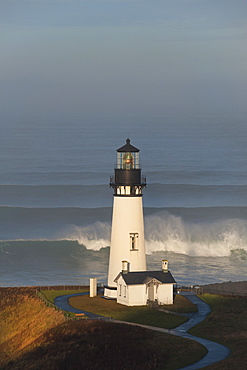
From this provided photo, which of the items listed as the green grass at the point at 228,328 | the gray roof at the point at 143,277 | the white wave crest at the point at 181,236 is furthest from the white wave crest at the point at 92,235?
the green grass at the point at 228,328

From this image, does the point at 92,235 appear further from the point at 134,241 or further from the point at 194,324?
the point at 194,324

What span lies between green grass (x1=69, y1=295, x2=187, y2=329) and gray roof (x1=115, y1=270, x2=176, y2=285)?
3.06 feet

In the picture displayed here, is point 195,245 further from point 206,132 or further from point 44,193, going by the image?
point 206,132

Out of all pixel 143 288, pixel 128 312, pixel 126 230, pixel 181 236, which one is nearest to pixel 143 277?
pixel 143 288

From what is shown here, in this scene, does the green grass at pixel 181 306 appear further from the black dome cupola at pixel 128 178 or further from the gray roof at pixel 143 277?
the black dome cupola at pixel 128 178

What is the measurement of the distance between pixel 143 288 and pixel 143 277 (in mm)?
432

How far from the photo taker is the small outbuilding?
97.9ft

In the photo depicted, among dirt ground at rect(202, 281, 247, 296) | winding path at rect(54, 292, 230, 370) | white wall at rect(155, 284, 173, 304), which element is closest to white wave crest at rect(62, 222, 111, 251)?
dirt ground at rect(202, 281, 247, 296)

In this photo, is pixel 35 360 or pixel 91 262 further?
pixel 91 262

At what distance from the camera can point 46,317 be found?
27.0 meters

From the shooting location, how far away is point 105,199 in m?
70.9

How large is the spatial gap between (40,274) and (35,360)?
16952 mm

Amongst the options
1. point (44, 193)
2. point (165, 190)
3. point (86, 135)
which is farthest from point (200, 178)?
point (86, 135)

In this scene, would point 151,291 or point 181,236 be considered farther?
point 181,236
